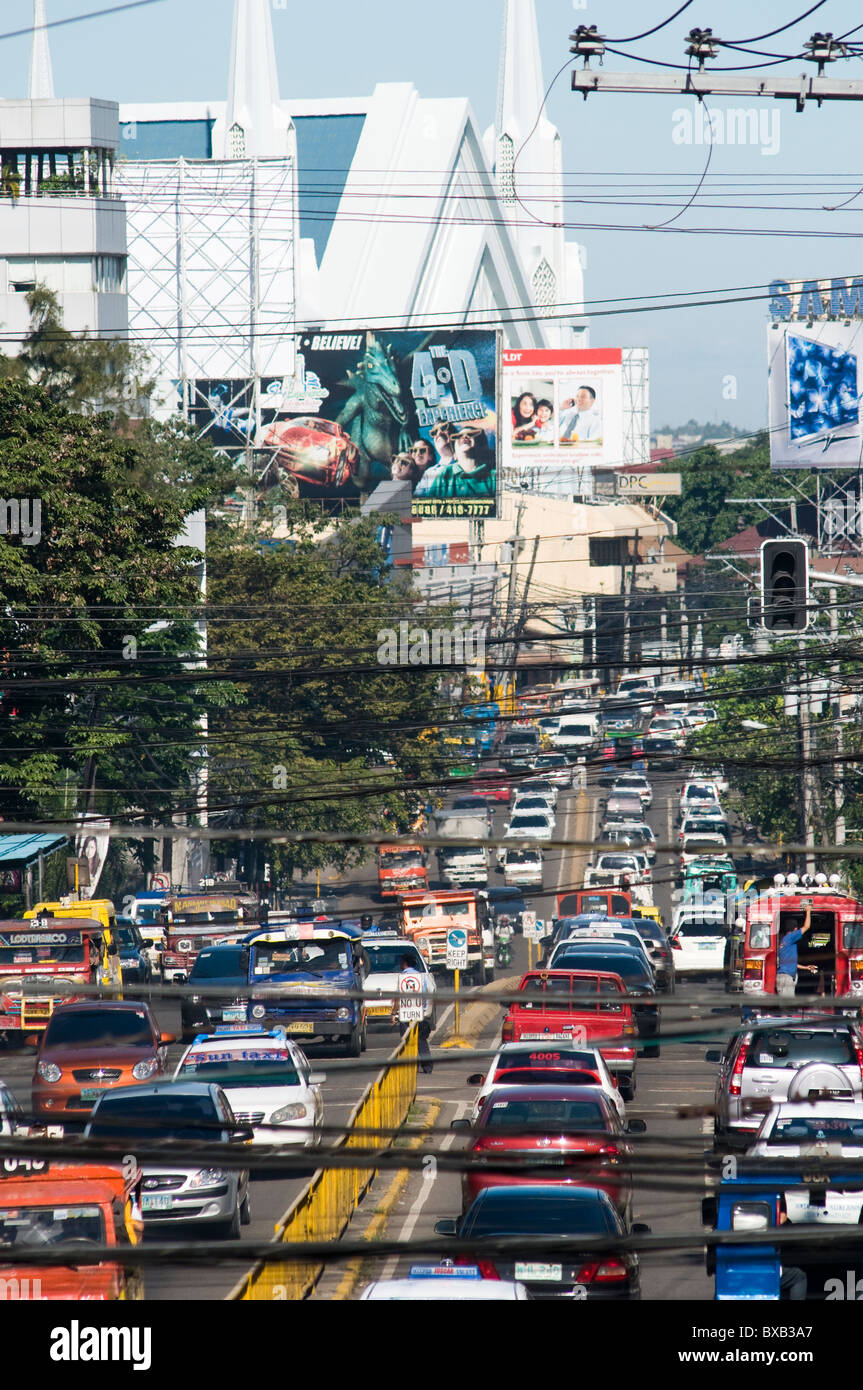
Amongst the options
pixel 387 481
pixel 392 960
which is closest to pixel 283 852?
pixel 392 960

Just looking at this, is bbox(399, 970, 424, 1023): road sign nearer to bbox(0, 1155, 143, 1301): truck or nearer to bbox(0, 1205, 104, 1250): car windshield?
bbox(0, 1155, 143, 1301): truck

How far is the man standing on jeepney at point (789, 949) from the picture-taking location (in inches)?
1169

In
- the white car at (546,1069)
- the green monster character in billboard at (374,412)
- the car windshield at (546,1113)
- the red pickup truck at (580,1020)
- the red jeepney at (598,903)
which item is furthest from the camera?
the green monster character in billboard at (374,412)

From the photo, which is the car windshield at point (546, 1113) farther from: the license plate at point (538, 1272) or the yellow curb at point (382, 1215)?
the license plate at point (538, 1272)

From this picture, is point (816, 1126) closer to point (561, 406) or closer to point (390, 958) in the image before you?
point (390, 958)

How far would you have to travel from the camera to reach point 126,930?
38.2 meters

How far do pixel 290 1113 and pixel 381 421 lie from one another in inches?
3068

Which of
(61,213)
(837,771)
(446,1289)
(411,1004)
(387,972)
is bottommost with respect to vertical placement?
(411,1004)

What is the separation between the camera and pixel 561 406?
9931 cm

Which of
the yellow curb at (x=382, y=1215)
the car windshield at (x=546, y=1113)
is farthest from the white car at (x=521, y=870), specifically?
the car windshield at (x=546, y=1113)

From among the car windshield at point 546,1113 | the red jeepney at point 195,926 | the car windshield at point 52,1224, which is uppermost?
the car windshield at point 52,1224

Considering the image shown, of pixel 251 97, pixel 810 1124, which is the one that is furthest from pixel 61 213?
pixel 251 97

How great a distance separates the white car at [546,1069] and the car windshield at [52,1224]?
5846mm

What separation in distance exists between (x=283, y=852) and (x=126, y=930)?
14.3m
